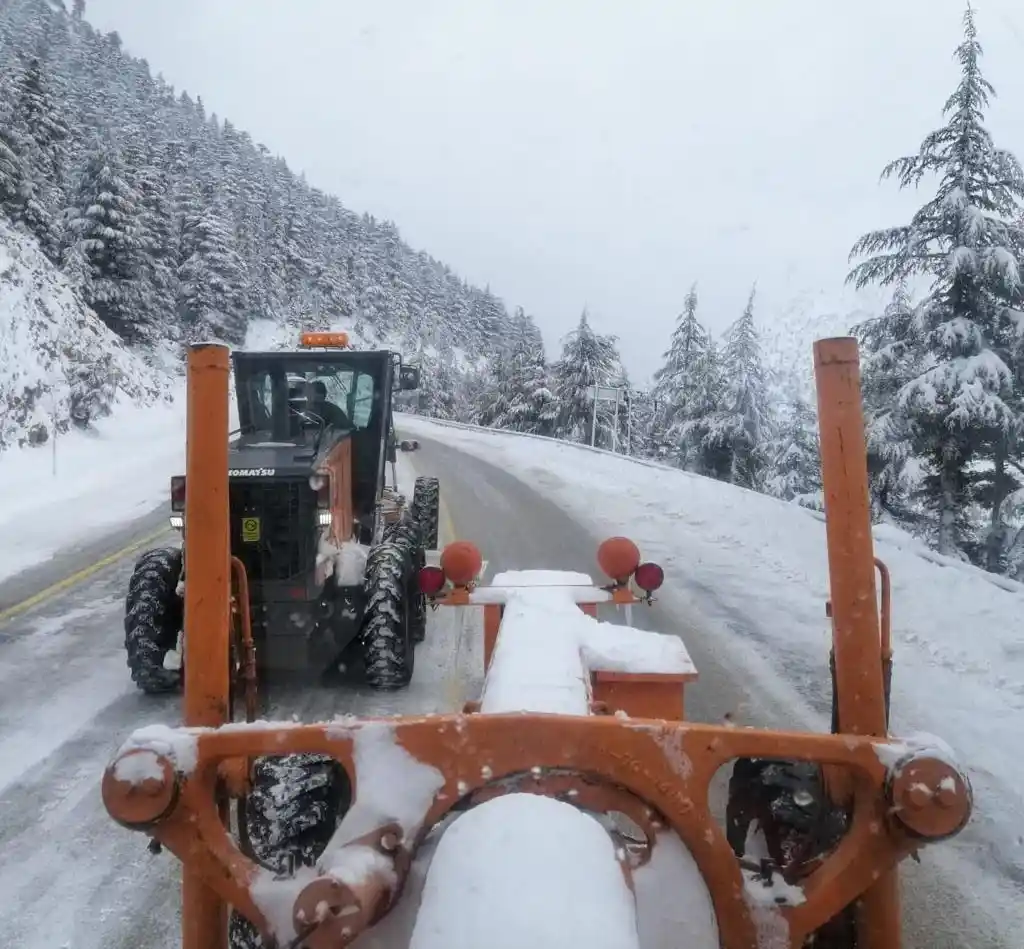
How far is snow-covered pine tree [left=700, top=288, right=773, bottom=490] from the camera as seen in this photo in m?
35.2

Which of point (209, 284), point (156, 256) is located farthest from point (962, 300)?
point (209, 284)

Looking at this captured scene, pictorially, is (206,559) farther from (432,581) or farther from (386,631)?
(386,631)

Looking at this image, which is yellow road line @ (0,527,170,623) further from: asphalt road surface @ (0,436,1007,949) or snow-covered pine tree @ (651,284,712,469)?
snow-covered pine tree @ (651,284,712,469)

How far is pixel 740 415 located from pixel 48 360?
25106mm

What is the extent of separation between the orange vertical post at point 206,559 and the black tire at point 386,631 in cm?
362

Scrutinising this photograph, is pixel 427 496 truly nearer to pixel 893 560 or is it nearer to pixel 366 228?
pixel 893 560

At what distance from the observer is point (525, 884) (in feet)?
4.97

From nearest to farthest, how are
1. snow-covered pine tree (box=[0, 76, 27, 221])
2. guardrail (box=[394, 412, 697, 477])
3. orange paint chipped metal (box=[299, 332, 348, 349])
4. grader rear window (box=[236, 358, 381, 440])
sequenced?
grader rear window (box=[236, 358, 381, 440]), orange paint chipped metal (box=[299, 332, 348, 349]), guardrail (box=[394, 412, 697, 477]), snow-covered pine tree (box=[0, 76, 27, 221])

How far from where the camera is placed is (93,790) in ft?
14.4

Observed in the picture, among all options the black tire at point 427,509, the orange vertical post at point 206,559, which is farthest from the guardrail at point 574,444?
the orange vertical post at point 206,559

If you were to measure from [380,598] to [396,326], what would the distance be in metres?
→ 93.7

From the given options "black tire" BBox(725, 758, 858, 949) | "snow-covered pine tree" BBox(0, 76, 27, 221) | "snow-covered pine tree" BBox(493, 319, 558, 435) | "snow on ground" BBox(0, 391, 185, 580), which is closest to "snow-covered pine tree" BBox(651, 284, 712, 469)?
"snow-covered pine tree" BBox(493, 319, 558, 435)

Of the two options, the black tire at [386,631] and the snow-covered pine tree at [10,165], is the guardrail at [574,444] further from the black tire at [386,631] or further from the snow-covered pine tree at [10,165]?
the snow-covered pine tree at [10,165]

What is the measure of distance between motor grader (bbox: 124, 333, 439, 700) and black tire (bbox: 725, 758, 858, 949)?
3213 millimetres
